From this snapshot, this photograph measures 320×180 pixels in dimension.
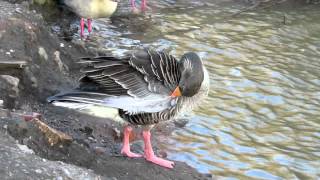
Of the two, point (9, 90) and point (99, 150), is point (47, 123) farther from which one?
point (99, 150)

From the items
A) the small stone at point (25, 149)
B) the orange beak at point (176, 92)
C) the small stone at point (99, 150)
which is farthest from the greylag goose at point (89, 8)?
the small stone at point (25, 149)

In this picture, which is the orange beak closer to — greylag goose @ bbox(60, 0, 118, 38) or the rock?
the rock

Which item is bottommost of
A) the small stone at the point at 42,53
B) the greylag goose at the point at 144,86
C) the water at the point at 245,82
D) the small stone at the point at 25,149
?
the water at the point at 245,82

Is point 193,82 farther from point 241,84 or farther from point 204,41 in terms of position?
point 204,41

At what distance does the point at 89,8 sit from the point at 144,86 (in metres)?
5.24

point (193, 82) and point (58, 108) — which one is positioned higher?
point (193, 82)

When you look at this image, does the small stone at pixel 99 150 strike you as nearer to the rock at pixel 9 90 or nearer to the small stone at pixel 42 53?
the rock at pixel 9 90

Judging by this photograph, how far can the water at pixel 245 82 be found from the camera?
23.9 feet

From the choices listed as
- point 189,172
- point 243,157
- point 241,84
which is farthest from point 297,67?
point 189,172

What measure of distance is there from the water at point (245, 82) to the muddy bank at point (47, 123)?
59 cm

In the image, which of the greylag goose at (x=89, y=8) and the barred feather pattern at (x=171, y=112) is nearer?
the barred feather pattern at (x=171, y=112)

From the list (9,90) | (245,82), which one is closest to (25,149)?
(9,90)

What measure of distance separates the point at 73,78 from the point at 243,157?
2317mm

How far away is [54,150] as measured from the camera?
5.77 metres
